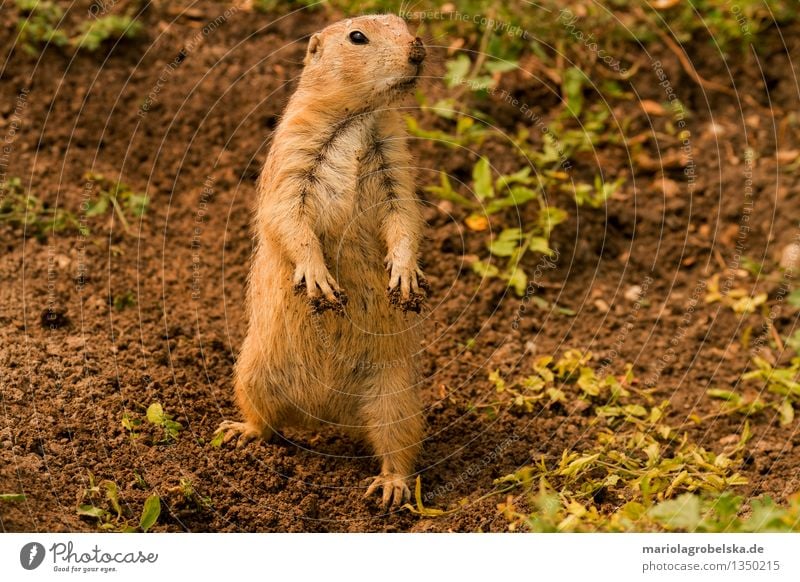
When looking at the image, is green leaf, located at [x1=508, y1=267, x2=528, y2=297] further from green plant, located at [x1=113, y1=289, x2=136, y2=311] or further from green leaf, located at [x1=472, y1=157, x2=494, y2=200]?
green plant, located at [x1=113, y1=289, x2=136, y2=311]

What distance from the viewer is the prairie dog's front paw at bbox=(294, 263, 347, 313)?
5.09m

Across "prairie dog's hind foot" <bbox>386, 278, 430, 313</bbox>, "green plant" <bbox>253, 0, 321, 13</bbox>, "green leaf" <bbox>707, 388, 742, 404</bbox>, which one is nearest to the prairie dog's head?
"prairie dog's hind foot" <bbox>386, 278, 430, 313</bbox>

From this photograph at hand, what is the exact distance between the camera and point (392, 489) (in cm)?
546

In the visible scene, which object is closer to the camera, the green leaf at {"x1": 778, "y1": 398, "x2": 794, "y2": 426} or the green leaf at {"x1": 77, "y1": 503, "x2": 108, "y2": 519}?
the green leaf at {"x1": 77, "y1": 503, "x2": 108, "y2": 519}

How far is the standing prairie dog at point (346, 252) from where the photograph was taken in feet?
17.4

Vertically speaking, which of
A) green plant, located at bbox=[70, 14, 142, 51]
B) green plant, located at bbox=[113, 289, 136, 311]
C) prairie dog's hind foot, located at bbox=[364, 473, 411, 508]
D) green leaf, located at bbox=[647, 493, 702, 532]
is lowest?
green leaf, located at bbox=[647, 493, 702, 532]

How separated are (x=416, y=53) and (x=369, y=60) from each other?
0.28m

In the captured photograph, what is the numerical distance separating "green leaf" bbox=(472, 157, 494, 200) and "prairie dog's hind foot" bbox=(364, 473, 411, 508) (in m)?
2.69

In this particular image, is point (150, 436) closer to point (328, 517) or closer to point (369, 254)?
point (328, 517)

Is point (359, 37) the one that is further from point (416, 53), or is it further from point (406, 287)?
point (406, 287)

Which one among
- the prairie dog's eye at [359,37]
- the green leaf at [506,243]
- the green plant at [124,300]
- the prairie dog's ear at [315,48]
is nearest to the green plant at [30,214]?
the green plant at [124,300]

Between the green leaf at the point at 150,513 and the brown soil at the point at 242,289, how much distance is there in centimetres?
10

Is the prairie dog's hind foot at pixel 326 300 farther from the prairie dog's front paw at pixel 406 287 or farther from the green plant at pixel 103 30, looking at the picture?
the green plant at pixel 103 30

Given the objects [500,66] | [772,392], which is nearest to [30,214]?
[500,66]
